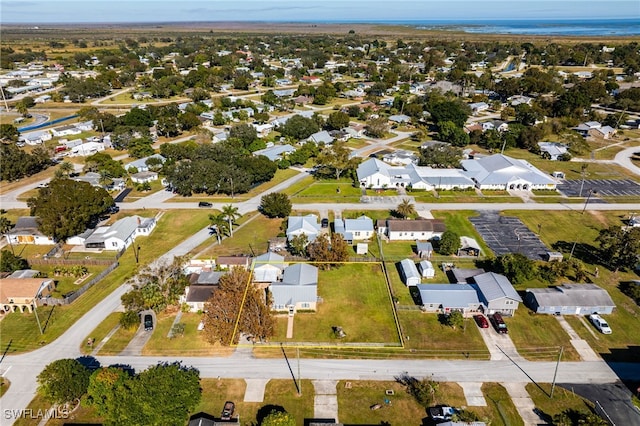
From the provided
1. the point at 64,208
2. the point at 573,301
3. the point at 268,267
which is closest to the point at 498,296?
the point at 573,301

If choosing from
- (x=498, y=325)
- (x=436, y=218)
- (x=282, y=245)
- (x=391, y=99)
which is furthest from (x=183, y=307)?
(x=391, y=99)

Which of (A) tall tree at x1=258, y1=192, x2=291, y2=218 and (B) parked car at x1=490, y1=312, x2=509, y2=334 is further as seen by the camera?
(A) tall tree at x1=258, y1=192, x2=291, y2=218

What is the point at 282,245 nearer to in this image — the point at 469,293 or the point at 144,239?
the point at 144,239

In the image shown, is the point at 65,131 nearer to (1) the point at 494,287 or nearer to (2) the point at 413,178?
(2) the point at 413,178

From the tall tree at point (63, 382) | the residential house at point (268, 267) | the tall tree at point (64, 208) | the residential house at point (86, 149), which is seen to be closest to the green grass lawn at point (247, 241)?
the residential house at point (268, 267)

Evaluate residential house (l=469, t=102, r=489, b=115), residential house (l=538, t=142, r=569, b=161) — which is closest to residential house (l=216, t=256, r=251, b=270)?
residential house (l=538, t=142, r=569, b=161)

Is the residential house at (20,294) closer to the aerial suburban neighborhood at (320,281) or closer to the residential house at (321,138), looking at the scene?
the aerial suburban neighborhood at (320,281)

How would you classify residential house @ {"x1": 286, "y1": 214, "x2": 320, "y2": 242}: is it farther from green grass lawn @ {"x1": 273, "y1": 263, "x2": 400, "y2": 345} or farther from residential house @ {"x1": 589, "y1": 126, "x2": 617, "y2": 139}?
residential house @ {"x1": 589, "y1": 126, "x2": 617, "y2": 139}
